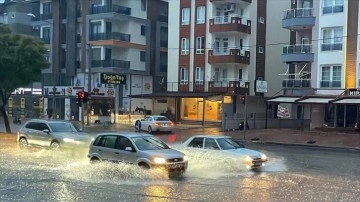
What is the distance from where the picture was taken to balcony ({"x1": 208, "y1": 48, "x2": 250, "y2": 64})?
51.6 metres

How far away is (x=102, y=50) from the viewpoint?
5981cm

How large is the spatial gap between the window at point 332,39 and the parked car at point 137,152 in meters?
29.0

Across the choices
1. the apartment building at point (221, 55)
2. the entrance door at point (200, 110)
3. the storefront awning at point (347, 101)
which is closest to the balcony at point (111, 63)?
the apartment building at point (221, 55)

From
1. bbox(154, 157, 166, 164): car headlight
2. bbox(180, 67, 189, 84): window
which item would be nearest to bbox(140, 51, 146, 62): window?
bbox(180, 67, 189, 84): window

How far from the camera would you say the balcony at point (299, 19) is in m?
44.2

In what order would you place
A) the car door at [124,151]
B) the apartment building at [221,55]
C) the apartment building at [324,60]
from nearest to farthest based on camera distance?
the car door at [124,151], the apartment building at [324,60], the apartment building at [221,55]

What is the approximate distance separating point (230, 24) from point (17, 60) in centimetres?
2223

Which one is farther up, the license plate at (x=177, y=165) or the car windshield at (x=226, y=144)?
the car windshield at (x=226, y=144)

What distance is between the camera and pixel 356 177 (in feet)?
55.8

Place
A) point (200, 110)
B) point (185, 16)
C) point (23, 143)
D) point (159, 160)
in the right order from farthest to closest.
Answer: point (185, 16)
point (200, 110)
point (23, 143)
point (159, 160)

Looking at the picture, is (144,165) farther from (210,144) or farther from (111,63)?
(111,63)

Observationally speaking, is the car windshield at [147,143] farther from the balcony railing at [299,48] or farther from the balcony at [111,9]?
the balcony at [111,9]

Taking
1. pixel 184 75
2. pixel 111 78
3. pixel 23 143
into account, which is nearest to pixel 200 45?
pixel 184 75

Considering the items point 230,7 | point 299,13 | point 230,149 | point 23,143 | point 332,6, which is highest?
point 230,7
